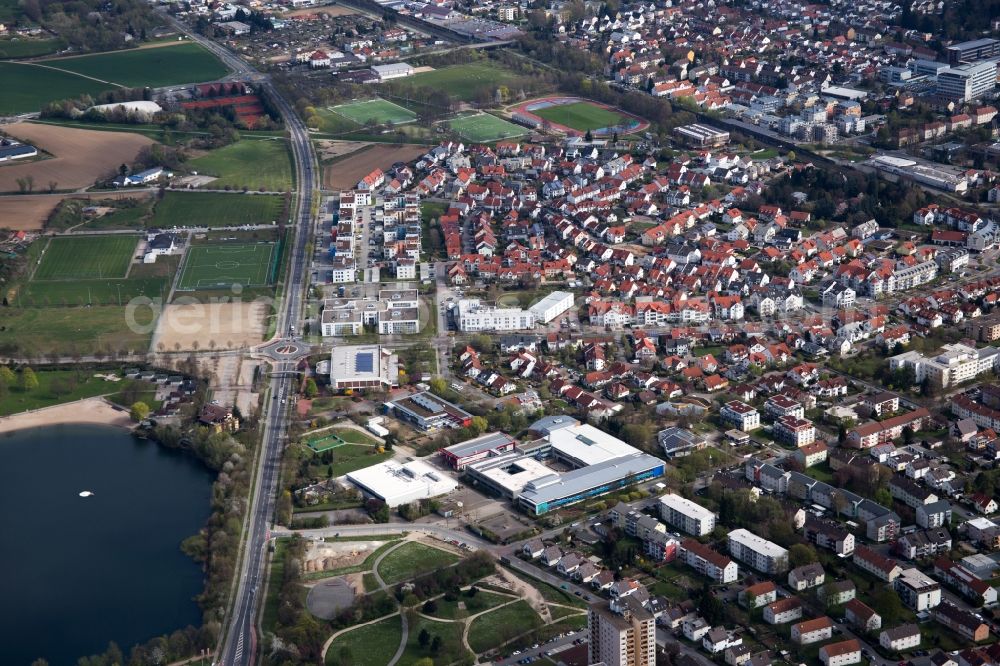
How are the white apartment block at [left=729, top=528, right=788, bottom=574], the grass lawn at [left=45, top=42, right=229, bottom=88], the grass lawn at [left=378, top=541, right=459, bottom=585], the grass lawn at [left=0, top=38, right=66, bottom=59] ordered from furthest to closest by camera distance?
the grass lawn at [left=0, top=38, right=66, bottom=59], the grass lawn at [left=45, top=42, right=229, bottom=88], the grass lawn at [left=378, top=541, right=459, bottom=585], the white apartment block at [left=729, top=528, right=788, bottom=574]

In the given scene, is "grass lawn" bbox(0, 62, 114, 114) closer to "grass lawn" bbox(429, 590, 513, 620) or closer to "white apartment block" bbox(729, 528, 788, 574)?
"grass lawn" bbox(429, 590, 513, 620)

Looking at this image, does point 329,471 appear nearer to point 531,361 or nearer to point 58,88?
point 531,361

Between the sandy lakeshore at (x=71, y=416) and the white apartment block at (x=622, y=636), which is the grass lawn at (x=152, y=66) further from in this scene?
the white apartment block at (x=622, y=636)

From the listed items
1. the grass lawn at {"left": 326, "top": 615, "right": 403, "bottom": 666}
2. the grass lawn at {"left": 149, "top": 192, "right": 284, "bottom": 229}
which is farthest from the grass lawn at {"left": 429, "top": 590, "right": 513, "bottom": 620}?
the grass lawn at {"left": 149, "top": 192, "right": 284, "bottom": 229}

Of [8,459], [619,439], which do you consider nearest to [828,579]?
[619,439]

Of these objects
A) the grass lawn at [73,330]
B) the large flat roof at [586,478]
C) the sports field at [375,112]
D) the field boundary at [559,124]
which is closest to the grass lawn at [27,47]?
the sports field at [375,112]

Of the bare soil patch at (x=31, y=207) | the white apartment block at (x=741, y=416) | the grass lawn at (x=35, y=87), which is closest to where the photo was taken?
the white apartment block at (x=741, y=416)

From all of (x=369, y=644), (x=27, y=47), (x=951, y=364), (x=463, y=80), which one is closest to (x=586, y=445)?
(x=369, y=644)
